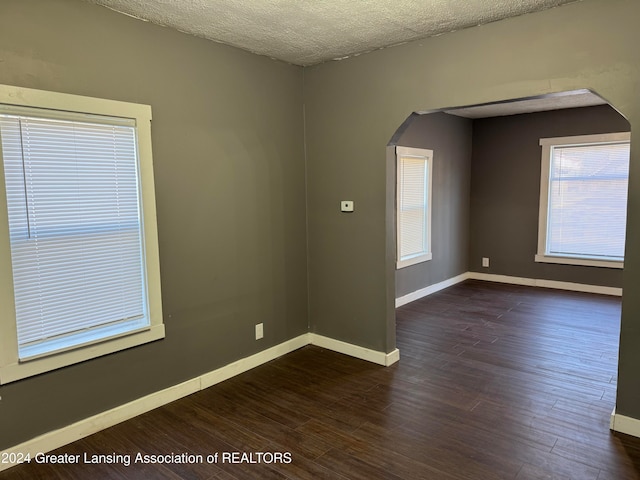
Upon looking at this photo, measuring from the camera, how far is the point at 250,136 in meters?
3.38

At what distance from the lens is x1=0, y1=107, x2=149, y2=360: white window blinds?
7.43 feet

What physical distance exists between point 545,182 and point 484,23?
3945 millimetres

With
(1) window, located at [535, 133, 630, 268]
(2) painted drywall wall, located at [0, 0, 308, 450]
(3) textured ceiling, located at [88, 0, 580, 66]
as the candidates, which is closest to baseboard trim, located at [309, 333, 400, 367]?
(2) painted drywall wall, located at [0, 0, 308, 450]

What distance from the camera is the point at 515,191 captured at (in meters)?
6.36

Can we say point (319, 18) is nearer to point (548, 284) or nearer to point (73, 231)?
point (73, 231)

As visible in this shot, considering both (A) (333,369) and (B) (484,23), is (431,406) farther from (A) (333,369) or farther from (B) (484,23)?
(B) (484,23)

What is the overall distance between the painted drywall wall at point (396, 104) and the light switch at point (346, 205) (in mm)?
62

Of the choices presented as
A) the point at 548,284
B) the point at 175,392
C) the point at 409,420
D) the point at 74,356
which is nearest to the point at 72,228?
the point at 74,356

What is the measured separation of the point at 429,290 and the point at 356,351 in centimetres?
251

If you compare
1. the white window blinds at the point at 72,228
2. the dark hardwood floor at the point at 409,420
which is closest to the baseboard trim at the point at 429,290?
the dark hardwood floor at the point at 409,420

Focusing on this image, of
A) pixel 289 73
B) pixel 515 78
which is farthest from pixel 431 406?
pixel 289 73

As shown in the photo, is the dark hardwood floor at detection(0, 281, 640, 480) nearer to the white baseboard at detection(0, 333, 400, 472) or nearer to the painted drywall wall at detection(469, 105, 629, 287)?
the white baseboard at detection(0, 333, 400, 472)

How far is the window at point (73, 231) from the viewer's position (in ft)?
7.36

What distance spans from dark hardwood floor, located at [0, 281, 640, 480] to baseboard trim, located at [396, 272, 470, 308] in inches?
48.8
